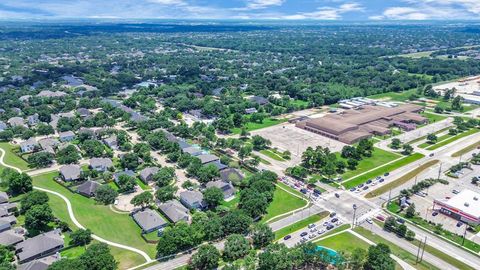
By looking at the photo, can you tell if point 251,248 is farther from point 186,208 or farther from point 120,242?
point 120,242

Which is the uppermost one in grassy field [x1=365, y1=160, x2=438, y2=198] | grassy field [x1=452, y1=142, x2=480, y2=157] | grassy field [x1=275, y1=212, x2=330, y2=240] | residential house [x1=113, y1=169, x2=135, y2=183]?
residential house [x1=113, y1=169, x2=135, y2=183]

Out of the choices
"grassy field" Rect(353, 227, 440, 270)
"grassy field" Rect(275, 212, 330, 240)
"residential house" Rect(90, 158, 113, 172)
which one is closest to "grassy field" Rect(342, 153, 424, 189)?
"grassy field" Rect(275, 212, 330, 240)

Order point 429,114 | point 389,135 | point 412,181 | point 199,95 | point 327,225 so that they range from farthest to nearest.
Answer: point 199,95 → point 429,114 → point 389,135 → point 412,181 → point 327,225

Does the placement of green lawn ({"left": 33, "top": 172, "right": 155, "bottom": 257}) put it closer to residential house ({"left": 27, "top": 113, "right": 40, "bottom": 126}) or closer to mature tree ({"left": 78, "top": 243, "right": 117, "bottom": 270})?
mature tree ({"left": 78, "top": 243, "right": 117, "bottom": 270})

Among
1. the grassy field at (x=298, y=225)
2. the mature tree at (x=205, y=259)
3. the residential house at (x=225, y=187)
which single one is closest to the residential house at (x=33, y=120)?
the residential house at (x=225, y=187)

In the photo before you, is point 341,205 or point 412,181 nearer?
point 341,205

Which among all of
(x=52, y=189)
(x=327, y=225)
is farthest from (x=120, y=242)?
(x=327, y=225)

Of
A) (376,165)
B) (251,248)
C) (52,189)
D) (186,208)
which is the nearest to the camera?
(251,248)

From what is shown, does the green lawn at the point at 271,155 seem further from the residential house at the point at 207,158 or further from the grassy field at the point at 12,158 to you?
the grassy field at the point at 12,158
